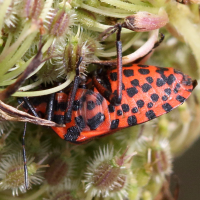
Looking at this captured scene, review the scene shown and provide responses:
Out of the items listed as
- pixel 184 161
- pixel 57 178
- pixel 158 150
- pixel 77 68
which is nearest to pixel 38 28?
pixel 77 68

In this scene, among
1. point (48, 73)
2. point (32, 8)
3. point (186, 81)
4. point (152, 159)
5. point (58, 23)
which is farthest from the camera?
point (152, 159)

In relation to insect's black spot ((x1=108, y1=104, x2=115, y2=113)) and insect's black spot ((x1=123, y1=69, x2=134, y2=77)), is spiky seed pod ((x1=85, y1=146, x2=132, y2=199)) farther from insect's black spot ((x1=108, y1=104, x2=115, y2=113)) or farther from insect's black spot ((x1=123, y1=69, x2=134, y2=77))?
insect's black spot ((x1=123, y1=69, x2=134, y2=77))

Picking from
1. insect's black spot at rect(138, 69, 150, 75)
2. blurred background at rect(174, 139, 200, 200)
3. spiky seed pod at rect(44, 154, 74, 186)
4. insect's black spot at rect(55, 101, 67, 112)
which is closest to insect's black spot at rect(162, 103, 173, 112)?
insect's black spot at rect(138, 69, 150, 75)

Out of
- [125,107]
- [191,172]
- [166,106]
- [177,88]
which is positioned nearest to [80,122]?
[125,107]

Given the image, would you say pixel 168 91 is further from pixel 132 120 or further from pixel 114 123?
pixel 114 123

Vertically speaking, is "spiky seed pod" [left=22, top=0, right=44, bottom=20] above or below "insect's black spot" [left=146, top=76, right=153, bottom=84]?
above

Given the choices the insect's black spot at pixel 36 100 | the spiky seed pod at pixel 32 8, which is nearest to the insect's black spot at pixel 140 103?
the insect's black spot at pixel 36 100

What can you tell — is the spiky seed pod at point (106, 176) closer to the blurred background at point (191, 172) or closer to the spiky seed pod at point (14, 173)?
the spiky seed pod at point (14, 173)
